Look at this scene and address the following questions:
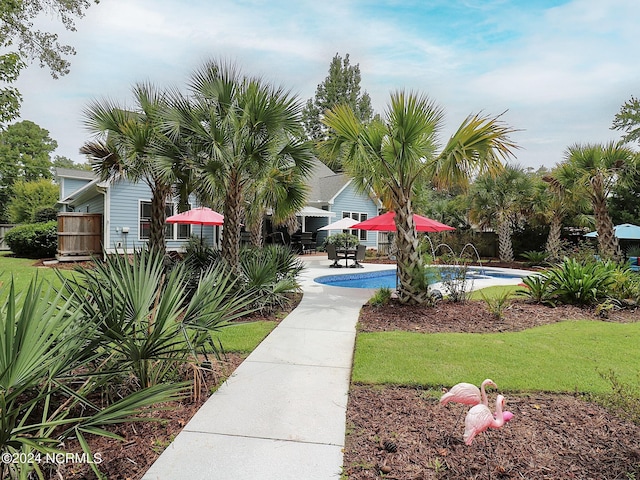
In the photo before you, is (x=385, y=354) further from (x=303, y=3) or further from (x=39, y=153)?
(x=39, y=153)

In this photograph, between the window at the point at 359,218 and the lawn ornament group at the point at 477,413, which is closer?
the lawn ornament group at the point at 477,413

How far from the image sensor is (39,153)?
42.4 metres

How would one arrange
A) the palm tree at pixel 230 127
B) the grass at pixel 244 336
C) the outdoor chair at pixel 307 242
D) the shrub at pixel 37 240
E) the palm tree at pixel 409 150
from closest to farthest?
the grass at pixel 244 336
the palm tree at pixel 409 150
the palm tree at pixel 230 127
the shrub at pixel 37 240
the outdoor chair at pixel 307 242

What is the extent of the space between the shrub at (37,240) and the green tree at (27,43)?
6352 millimetres

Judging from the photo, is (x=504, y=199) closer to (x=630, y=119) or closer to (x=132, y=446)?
(x=630, y=119)

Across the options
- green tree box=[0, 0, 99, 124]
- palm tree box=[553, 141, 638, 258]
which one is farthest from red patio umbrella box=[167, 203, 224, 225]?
palm tree box=[553, 141, 638, 258]

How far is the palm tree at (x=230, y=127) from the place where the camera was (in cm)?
784

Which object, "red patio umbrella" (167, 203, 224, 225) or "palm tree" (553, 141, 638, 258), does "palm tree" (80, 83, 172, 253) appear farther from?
"palm tree" (553, 141, 638, 258)

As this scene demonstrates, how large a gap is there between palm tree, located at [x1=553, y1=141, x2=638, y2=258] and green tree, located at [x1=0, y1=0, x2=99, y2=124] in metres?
18.3

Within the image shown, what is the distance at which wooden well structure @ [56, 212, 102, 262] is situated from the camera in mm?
15289

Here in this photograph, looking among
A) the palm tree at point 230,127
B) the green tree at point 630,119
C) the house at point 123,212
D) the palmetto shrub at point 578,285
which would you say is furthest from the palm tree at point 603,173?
the house at point 123,212

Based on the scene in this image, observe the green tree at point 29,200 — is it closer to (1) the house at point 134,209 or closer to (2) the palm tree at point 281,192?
(1) the house at point 134,209

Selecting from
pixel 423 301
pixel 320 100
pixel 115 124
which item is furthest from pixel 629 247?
pixel 320 100

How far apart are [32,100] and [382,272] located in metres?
17.5
